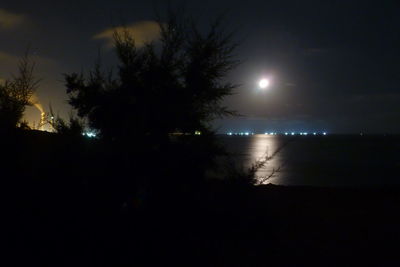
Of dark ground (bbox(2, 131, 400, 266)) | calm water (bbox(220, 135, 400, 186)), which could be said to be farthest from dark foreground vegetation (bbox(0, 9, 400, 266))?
calm water (bbox(220, 135, 400, 186))

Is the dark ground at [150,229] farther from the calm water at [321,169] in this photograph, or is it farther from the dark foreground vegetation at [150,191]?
the calm water at [321,169]

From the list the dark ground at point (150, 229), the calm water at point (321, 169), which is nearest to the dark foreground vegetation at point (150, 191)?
the dark ground at point (150, 229)

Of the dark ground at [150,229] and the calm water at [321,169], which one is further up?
the dark ground at [150,229]

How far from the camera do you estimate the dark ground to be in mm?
6406

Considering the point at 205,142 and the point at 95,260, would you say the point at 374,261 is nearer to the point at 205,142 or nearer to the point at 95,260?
the point at 205,142

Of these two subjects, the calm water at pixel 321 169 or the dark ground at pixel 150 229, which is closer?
the dark ground at pixel 150 229

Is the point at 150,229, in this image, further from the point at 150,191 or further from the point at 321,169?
the point at 321,169

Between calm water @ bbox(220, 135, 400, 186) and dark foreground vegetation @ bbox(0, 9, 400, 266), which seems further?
calm water @ bbox(220, 135, 400, 186)

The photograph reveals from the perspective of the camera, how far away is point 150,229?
721 cm

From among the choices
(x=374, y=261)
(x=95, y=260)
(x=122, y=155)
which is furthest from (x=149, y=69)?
(x=374, y=261)

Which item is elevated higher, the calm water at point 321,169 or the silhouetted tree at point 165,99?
the silhouetted tree at point 165,99

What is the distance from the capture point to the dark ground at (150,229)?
6.41 meters

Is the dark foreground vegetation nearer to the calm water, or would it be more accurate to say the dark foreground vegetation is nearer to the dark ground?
the dark ground

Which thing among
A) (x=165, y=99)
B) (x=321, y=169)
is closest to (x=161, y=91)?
(x=165, y=99)
